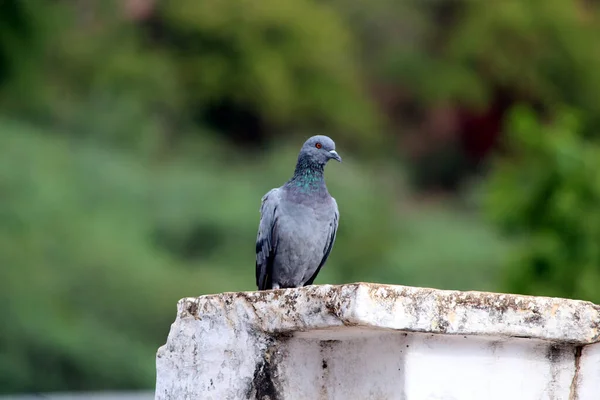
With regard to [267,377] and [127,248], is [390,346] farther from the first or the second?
[127,248]

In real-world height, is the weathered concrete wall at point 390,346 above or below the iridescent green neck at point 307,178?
below

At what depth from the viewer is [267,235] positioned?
286 inches

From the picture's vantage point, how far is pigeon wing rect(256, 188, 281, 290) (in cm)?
722

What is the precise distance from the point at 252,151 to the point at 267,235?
938 inches

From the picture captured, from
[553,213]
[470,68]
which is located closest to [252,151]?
[470,68]

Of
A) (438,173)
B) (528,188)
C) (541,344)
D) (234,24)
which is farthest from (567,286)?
(438,173)

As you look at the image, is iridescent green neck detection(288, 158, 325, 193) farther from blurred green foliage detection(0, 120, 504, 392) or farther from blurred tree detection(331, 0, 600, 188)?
blurred tree detection(331, 0, 600, 188)

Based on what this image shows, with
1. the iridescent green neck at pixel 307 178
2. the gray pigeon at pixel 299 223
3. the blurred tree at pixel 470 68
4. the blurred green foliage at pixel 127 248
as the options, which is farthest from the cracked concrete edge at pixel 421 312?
the blurred tree at pixel 470 68

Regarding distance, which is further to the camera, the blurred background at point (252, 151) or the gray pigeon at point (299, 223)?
the blurred background at point (252, 151)

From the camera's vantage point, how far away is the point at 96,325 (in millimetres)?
19672

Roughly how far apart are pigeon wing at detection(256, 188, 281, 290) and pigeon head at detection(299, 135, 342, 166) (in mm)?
287

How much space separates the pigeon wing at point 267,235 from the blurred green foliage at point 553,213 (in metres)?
8.30

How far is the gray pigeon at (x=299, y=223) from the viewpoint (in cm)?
720

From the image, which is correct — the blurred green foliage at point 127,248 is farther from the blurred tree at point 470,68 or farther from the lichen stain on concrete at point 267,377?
the lichen stain on concrete at point 267,377
